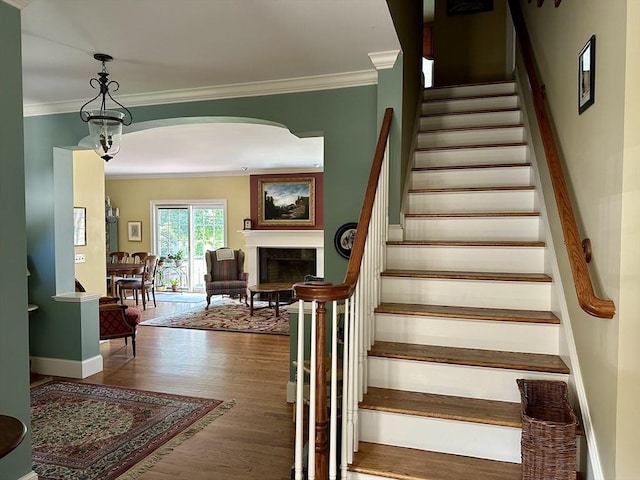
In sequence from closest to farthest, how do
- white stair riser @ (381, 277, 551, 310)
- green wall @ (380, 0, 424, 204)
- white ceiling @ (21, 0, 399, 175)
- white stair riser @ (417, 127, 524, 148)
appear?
1. white ceiling @ (21, 0, 399, 175)
2. white stair riser @ (381, 277, 551, 310)
3. green wall @ (380, 0, 424, 204)
4. white stair riser @ (417, 127, 524, 148)

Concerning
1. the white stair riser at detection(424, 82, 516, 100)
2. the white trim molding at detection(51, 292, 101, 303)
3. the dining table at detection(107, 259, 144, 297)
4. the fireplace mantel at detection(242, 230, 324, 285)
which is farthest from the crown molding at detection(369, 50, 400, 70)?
the dining table at detection(107, 259, 144, 297)

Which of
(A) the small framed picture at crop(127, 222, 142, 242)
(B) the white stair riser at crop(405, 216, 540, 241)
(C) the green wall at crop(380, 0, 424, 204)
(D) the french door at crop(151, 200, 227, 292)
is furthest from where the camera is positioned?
(A) the small framed picture at crop(127, 222, 142, 242)

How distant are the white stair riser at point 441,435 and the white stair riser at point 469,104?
307cm

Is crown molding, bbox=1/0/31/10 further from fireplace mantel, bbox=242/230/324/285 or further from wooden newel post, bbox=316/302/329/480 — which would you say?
fireplace mantel, bbox=242/230/324/285

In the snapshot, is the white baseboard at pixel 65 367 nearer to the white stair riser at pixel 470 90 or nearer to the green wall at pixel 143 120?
the green wall at pixel 143 120

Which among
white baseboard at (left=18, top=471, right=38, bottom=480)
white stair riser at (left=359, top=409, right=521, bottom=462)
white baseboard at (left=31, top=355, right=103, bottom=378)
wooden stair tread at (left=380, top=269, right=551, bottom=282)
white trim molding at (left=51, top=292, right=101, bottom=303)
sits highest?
wooden stair tread at (left=380, top=269, right=551, bottom=282)

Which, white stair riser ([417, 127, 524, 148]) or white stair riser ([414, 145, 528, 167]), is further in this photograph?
white stair riser ([417, 127, 524, 148])

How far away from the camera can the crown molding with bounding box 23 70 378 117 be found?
3.47m

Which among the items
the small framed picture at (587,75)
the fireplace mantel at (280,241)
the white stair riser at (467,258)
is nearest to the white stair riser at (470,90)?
the white stair riser at (467,258)

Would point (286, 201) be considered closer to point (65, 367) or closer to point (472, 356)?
point (65, 367)

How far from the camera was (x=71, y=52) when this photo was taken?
2.95m

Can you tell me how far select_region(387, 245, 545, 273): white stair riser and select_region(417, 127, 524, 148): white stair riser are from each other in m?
1.27

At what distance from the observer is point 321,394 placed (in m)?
1.78

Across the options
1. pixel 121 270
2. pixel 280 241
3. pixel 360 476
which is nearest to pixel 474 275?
pixel 360 476
